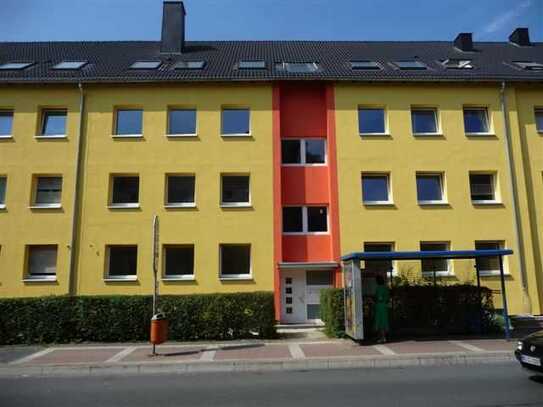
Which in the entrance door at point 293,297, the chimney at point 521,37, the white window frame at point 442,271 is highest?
the chimney at point 521,37

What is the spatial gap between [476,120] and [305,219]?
8.42 m

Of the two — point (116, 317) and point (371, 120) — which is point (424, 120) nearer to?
point (371, 120)

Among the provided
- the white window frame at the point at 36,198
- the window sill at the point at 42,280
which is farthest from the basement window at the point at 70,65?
the window sill at the point at 42,280

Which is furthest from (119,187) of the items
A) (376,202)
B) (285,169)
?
(376,202)

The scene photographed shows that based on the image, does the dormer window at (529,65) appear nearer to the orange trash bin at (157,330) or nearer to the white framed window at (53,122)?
the orange trash bin at (157,330)

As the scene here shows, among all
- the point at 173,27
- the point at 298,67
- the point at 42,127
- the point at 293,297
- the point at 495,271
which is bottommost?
the point at 293,297

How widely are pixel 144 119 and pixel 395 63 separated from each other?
11572 mm

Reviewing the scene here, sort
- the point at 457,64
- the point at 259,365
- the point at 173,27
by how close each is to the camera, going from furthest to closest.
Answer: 1. the point at 173,27
2. the point at 457,64
3. the point at 259,365

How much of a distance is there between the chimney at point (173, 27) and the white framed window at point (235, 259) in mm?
11157

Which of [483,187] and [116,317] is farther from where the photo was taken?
[483,187]

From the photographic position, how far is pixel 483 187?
61.6ft

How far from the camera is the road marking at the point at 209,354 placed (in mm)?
10219

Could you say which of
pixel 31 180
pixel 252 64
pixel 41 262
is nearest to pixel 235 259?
pixel 41 262

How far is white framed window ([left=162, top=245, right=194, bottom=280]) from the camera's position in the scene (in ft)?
58.6
